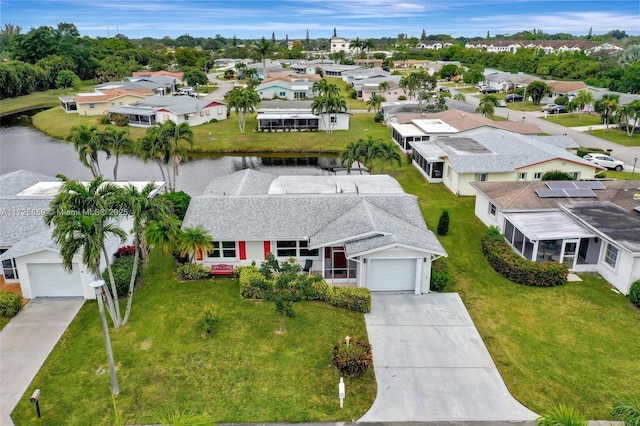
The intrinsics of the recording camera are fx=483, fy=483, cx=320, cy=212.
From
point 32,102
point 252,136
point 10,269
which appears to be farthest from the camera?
point 32,102

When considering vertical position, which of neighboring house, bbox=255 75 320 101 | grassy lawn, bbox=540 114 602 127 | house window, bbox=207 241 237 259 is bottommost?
house window, bbox=207 241 237 259

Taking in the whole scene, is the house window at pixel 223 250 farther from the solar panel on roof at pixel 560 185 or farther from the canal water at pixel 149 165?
the solar panel on roof at pixel 560 185

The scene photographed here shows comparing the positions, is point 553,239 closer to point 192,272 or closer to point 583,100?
point 192,272

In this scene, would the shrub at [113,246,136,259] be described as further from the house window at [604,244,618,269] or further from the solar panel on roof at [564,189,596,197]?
the solar panel on roof at [564,189,596,197]

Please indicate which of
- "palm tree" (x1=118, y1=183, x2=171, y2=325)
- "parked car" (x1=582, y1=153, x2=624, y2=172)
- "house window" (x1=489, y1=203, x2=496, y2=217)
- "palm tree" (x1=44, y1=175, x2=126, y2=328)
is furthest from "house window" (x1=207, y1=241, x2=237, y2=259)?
"parked car" (x1=582, y1=153, x2=624, y2=172)

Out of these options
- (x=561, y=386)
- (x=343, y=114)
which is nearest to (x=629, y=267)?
(x=561, y=386)

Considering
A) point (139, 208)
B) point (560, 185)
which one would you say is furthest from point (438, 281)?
point (139, 208)
